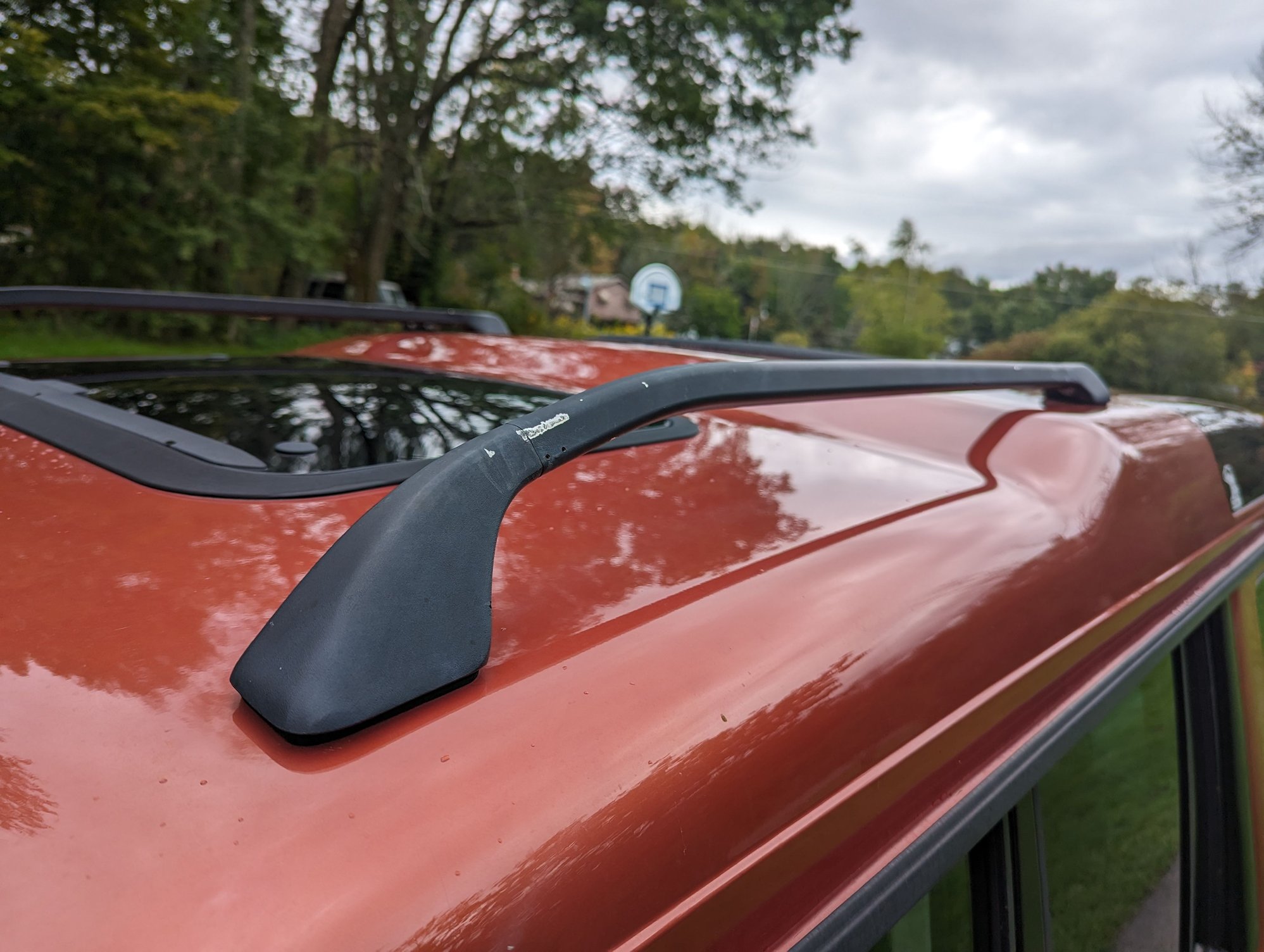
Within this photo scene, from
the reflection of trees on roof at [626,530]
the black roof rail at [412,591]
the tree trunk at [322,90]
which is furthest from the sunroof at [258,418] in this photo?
the tree trunk at [322,90]

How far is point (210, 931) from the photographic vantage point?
475 millimetres

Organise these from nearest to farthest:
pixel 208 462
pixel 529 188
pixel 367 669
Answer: pixel 367 669, pixel 208 462, pixel 529 188

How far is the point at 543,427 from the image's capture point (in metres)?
0.70

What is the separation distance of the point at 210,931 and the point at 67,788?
160 mm

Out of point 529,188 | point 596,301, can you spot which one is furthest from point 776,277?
point 529,188

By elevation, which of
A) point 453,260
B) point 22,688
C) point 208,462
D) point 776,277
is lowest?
point 22,688

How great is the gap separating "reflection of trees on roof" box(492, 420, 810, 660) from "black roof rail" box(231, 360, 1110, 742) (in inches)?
3.8

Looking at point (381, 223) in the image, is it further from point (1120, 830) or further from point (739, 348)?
point (1120, 830)

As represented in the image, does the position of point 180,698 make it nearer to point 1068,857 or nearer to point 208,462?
point 208,462

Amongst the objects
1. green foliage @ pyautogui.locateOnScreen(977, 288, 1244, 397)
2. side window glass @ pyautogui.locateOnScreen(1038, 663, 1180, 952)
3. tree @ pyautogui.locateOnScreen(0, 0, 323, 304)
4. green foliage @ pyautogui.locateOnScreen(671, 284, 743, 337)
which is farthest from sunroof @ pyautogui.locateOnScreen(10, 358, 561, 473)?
green foliage @ pyautogui.locateOnScreen(671, 284, 743, 337)

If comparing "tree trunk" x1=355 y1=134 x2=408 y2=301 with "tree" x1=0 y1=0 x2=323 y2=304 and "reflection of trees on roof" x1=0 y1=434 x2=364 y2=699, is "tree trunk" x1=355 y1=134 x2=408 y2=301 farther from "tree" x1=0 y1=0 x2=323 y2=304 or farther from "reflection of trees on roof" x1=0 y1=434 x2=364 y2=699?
"reflection of trees on roof" x1=0 y1=434 x2=364 y2=699

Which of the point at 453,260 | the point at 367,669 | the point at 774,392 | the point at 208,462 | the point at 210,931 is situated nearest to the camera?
the point at 210,931

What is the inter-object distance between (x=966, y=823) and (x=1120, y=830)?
607 mm

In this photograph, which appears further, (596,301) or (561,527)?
(596,301)
